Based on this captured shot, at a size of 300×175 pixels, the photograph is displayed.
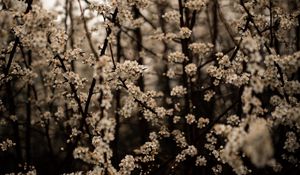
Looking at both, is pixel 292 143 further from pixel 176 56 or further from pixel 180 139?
pixel 176 56

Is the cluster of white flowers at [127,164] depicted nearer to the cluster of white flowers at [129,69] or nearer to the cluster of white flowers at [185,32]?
the cluster of white flowers at [129,69]

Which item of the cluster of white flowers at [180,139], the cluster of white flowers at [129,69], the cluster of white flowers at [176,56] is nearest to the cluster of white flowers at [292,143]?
the cluster of white flowers at [180,139]

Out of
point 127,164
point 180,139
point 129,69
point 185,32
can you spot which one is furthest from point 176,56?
point 127,164

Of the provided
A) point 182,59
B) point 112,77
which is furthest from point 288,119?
point 112,77

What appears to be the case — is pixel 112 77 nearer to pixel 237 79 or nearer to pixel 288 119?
pixel 237 79

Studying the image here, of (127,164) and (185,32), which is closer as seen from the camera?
(127,164)

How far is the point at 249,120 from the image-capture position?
4.50m

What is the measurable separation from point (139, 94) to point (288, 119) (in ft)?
7.82

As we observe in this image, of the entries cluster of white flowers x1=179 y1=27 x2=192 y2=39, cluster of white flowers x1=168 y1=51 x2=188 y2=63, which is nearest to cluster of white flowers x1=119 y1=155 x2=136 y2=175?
cluster of white flowers x1=168 y1=51 x2=188 y2=63

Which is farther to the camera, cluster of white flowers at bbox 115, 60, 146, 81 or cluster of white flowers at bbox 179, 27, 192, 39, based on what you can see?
cluster of white flowers at bbox 179, 27, 192, 39

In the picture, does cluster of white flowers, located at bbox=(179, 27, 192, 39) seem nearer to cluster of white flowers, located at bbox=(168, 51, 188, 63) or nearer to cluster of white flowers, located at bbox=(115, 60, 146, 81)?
cluster of white flowers, located at bbox=(168, 51, 188, 63)

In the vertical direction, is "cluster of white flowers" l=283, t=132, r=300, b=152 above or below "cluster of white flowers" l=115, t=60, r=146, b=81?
below

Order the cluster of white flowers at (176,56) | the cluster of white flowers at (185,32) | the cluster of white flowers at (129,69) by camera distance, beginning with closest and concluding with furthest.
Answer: the cluster of white flowers at (129,69) < the cluster of white flowers at (185,32) < the cluster of white flowers at (176,56)

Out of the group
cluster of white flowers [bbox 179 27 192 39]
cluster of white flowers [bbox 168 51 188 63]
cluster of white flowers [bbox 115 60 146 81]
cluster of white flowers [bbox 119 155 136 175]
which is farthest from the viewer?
cluster of white flowers [bbox 168 51 188 63]
